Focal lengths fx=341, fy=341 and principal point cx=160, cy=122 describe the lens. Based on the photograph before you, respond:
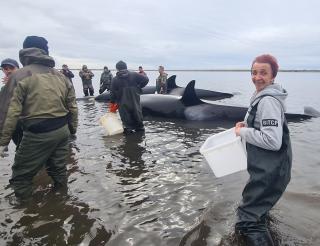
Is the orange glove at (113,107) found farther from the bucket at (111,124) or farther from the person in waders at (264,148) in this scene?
the person in waders at (264,148)

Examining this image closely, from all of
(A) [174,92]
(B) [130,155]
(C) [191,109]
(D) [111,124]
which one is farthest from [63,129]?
(A) [174,92]

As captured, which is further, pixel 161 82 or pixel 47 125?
pixel 161 82

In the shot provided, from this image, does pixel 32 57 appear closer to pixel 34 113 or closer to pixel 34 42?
pixel 34 42

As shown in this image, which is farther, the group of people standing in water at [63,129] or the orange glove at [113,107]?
the orange glove at [113,107]

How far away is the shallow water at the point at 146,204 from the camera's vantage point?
4.63m

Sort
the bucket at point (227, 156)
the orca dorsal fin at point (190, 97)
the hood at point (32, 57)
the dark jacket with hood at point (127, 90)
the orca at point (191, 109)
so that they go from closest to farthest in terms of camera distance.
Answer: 1. the bucket at point (227, 156)
2. the hood at point (32, 57)
3. the dark jacket with hood at point (127, 90)
4. the orca at point (191, 109)
5. the orca dorsal fin at point (190, 97)

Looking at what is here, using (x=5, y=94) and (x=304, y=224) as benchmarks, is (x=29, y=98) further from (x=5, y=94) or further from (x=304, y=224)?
(x=304, y=224)

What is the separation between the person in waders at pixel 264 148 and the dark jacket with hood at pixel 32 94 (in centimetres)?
310

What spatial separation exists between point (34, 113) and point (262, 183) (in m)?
3.60

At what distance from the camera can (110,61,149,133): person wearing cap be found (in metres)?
10.8

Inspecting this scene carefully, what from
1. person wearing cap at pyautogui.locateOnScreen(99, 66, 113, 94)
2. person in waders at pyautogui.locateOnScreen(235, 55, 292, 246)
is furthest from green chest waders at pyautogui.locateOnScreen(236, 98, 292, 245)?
person wearing cap at pyautogui.locateOnScreen(99, 66, 113, 94)

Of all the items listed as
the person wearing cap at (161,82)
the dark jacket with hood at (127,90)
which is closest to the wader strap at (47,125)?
the dark jacket with hood at (127,90)

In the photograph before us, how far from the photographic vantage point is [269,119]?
371 cm

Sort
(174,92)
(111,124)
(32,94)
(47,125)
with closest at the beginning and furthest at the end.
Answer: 1. (32,94)
2. (47,125)
3. (111,124)
4. (174,92)
